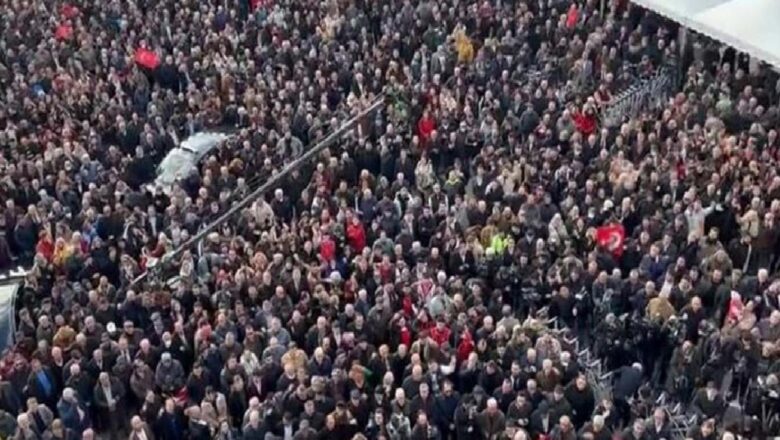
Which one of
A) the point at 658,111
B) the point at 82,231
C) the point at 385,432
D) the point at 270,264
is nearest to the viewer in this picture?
the point at 385,432

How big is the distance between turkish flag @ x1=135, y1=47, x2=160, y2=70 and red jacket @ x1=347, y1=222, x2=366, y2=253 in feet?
26.4

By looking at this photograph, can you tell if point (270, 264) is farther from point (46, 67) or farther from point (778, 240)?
point (46, 67)

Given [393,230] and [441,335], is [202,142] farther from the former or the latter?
[441,335]

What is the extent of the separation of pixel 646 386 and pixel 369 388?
11.6 ft

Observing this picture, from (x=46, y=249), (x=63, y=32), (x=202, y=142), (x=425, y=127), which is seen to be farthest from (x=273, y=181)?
(x=63, y=32)

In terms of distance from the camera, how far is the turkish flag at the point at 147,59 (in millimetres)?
25781

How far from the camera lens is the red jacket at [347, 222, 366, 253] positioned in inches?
770

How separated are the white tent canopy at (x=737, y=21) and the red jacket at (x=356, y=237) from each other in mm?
7845

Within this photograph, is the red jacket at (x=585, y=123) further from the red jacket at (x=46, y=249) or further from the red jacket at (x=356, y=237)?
the red jacket at (x=46, y=249)

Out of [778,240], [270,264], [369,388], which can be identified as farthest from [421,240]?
[778,240]

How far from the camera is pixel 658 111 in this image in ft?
74.9

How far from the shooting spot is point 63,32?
88.8 feet

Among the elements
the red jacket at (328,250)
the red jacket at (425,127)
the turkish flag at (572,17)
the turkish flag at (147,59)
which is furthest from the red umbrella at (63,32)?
the red jacket at (328,250)

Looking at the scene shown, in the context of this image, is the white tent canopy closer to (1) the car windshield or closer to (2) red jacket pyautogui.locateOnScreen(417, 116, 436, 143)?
(2) red jacket pyautogui.locateOnScreen(417, 116, 436, 143)
